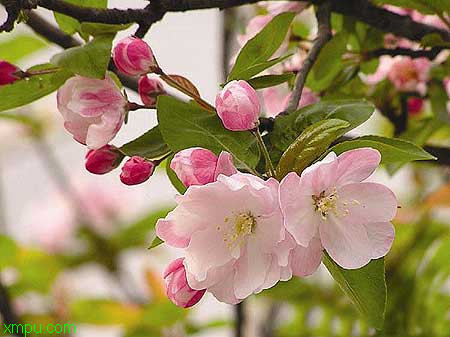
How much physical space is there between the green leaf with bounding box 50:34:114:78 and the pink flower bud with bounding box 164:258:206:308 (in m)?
0.13

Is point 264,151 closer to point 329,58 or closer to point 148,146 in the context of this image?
point 148,146

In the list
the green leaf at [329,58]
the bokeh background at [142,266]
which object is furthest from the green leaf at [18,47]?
the green leaf at [329,58]

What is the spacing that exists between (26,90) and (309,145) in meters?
0.22

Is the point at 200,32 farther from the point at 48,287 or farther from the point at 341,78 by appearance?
the point at 341,78

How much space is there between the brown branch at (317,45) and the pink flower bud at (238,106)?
6cm

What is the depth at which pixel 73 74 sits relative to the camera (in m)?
0.60

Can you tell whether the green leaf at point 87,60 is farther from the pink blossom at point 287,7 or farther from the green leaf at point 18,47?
the green leaf at point 18,47

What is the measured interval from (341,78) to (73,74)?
250 millimetres

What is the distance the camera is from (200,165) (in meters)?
0.51

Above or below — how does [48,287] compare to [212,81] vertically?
above

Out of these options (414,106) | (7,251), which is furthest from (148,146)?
(7,251)

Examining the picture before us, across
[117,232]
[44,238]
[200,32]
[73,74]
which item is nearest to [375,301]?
[73,74]

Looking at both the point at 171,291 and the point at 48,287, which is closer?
the point at 171,291

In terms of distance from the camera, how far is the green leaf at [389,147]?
1.68ft
